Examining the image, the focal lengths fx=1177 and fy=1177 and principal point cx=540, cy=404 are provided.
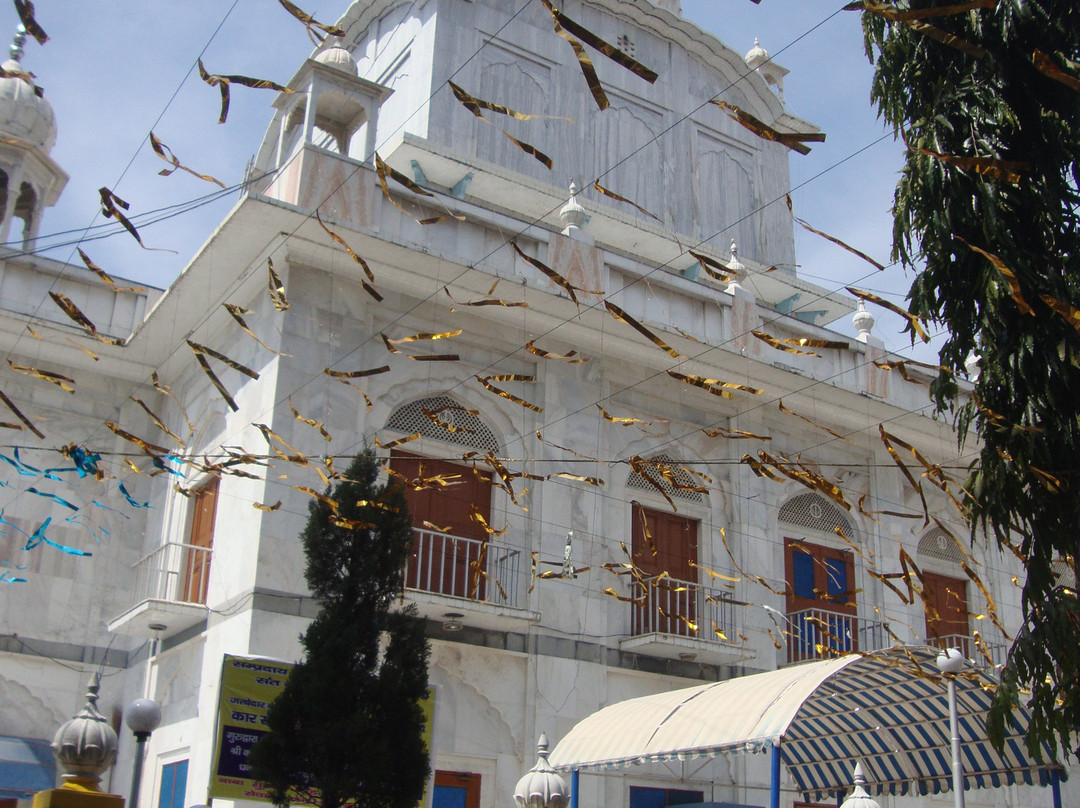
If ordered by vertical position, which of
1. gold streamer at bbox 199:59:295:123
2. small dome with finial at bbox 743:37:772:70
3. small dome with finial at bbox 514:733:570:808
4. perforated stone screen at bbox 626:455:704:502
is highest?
small dome with finial at bbox 743:37:772:70

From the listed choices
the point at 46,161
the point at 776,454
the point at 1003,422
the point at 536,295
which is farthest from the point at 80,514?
the point at 1003,422

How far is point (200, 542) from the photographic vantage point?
15.7 m

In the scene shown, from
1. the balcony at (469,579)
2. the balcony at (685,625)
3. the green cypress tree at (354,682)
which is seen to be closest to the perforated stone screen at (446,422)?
the balcony at (469,579)

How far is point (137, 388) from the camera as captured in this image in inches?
699

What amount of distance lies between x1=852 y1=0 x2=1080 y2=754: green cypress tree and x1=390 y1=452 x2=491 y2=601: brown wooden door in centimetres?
682

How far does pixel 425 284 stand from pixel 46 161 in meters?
7.50

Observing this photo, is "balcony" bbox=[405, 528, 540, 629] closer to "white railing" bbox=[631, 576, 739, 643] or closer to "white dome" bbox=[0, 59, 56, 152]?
"white railing" bbox=[631, 576, 739, 643]

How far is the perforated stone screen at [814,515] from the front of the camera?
18.1 m

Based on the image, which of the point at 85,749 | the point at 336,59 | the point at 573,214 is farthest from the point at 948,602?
the point at 85,749

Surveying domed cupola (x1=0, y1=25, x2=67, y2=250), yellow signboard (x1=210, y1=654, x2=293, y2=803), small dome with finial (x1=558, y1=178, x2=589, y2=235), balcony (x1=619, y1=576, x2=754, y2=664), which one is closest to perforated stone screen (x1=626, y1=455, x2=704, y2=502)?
balcony (x1=619, y1=576, x2=754, y2=664)

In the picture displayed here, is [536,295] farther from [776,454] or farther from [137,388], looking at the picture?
[137,388]

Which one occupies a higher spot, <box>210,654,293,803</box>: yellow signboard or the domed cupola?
the domed cupola

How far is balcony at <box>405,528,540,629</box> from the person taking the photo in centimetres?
1391

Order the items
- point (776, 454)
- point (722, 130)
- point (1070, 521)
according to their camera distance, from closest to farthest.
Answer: point (1070, 521)
point (776, 454)
point (722, 130)
